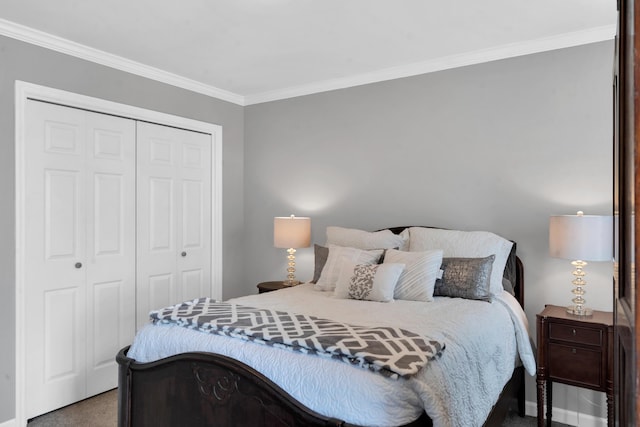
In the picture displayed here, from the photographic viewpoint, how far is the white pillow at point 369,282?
2.77 metres

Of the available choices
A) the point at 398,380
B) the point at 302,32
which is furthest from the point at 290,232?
the point at 398,380

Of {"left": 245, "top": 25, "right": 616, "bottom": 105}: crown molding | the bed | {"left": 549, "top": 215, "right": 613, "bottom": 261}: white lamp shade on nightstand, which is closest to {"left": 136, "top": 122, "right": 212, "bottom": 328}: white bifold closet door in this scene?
{"left": 245, "top": 25, "right": 616, "bottom": 105}: crown molding

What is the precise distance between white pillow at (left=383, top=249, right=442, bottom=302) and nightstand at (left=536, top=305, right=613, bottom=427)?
0.66m

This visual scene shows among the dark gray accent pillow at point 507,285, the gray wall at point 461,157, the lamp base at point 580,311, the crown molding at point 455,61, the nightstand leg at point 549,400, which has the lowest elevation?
the nightstand leg at point 549,400

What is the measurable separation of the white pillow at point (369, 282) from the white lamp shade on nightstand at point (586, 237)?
0.96 metres

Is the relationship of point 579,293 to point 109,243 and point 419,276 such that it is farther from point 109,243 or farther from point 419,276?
point 109,243

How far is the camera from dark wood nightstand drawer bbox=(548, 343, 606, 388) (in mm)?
2520

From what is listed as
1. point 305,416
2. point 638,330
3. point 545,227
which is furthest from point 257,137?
point 638,330

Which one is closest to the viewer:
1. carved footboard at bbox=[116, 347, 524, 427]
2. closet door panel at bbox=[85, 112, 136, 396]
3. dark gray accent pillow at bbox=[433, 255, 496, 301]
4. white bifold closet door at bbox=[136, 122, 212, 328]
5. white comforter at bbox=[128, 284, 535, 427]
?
white comforter at bbox=[128, 284, 535, 427]

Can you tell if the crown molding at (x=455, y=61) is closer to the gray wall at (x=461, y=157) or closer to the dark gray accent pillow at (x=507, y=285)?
the gray wall at (x=461, y=157)

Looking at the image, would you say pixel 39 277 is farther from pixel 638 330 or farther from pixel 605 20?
pixel 605 20

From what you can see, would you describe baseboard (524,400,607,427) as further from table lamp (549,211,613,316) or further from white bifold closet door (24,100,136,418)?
white bifold closet door (24,100,136,418)

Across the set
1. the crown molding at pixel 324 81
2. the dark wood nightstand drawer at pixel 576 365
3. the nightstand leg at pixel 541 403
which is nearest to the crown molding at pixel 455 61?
the crown molding at pixel 324 81

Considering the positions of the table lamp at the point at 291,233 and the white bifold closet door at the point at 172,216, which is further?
the table lamp at the point at 291,233
